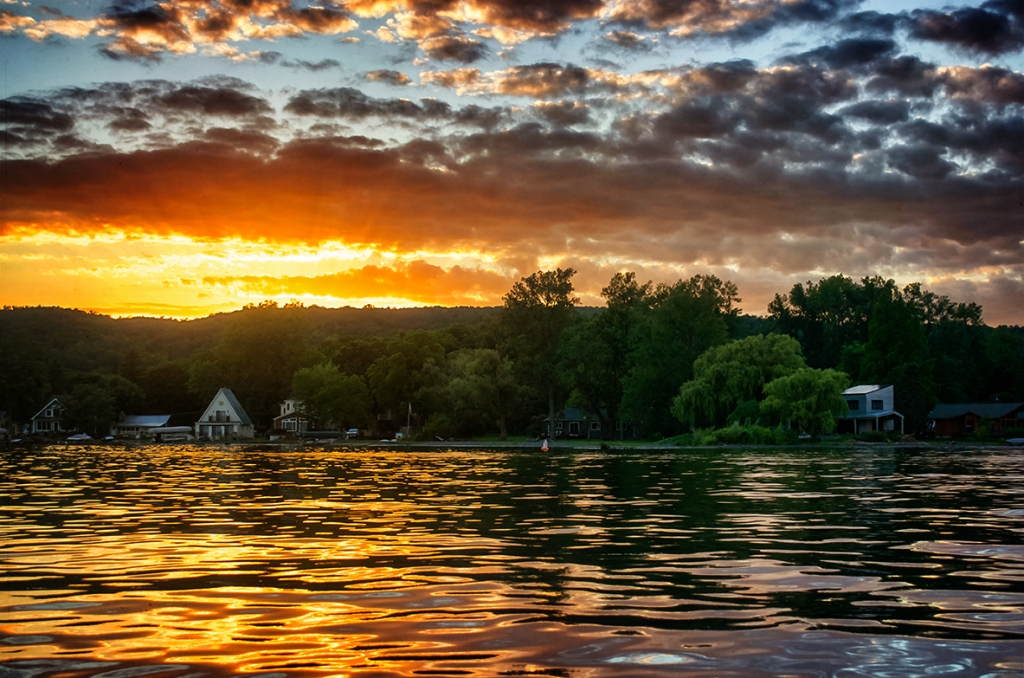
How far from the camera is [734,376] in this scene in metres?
78.9

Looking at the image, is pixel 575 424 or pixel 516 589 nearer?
pixel 516 589

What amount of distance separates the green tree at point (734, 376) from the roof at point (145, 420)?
90.0m

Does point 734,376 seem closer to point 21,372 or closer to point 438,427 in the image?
point 438,427

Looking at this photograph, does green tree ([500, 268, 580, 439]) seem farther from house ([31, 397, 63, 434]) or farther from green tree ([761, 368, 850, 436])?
house ([31, 397, 63, 434])

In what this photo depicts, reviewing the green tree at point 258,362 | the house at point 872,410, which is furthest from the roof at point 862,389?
the green tree at point 258,362

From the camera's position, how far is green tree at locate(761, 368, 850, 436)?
74.6 meters

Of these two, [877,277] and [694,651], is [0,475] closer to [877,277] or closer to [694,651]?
[694,651]

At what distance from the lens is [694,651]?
7.20 meters

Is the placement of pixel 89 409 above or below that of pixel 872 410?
below

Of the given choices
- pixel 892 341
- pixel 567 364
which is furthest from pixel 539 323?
pixel 892 341

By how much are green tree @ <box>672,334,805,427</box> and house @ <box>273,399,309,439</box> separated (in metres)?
73.4

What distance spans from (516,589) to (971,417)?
107m

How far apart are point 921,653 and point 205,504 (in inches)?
764

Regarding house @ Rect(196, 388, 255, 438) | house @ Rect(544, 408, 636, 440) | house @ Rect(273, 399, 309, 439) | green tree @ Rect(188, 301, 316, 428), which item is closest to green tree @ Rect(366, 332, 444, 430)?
green tree @ Rect(188, 301, 316, 428)
